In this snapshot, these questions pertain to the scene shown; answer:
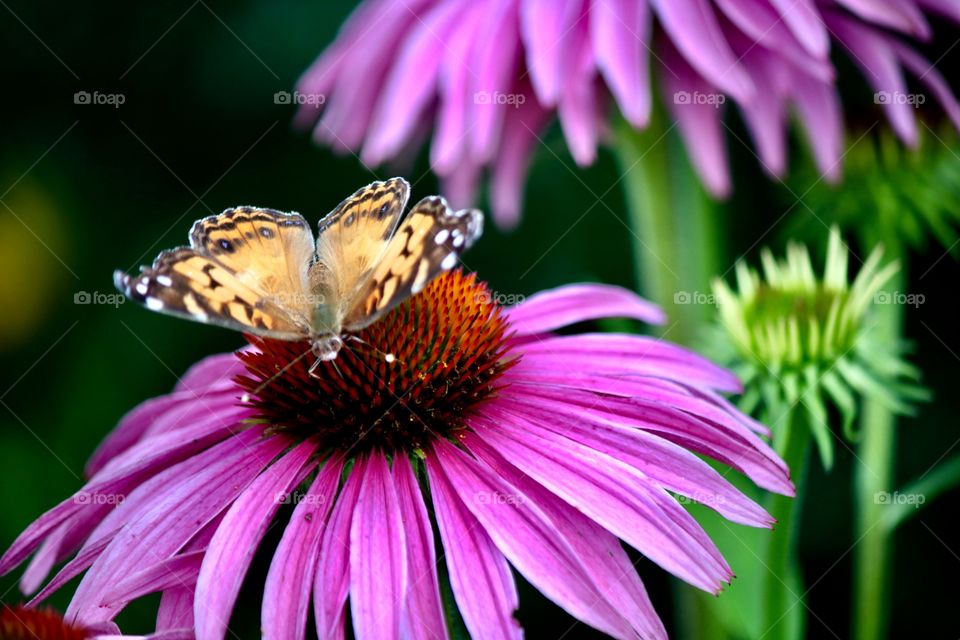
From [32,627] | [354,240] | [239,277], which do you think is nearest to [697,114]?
[354,240]

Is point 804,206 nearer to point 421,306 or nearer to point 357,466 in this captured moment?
point 421,306

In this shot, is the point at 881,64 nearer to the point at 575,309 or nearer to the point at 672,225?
the point at 672,225

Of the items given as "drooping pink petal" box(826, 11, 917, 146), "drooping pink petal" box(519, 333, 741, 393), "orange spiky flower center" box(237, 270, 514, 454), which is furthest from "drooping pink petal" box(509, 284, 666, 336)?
"drooping pink petal" box(826, 11, 917, 146)

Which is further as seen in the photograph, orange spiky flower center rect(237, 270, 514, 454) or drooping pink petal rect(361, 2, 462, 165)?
drooping pink petal rect(361, 2, 462, 165)

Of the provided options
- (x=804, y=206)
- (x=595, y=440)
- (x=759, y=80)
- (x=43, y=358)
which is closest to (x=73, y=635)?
(x=595, y=440)

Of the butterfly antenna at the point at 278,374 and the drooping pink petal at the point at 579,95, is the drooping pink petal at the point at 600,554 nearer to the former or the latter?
the butterfly antenna at the point at 278,374

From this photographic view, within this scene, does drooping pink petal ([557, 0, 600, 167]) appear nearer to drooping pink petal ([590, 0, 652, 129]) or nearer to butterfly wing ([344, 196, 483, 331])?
drooping pink petal ([590, 0, 652, 129])
